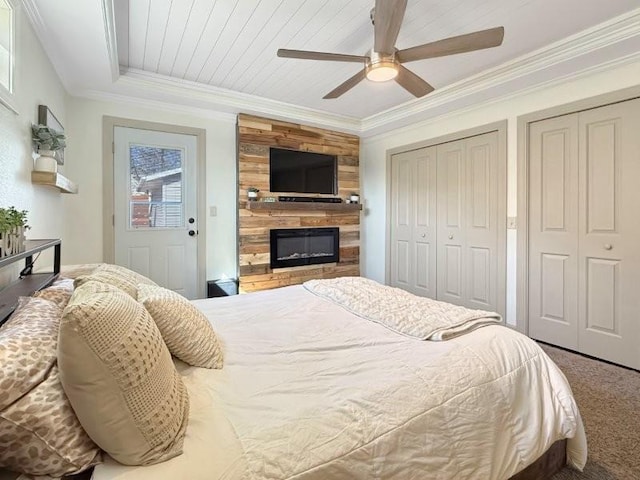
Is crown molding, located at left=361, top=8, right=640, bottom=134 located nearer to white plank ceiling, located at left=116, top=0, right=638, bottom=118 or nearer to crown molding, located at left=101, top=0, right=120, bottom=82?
white plank ceiling, located at left=116, top=0, right=638, bottom=118

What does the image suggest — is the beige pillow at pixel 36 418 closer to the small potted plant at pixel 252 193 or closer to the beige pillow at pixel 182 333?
the beige pillow at pixel 182 333

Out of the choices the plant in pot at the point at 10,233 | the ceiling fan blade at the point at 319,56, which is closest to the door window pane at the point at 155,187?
the ceiling fan blade at the point at 319,56

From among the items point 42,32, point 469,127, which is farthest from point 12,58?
point 469,127

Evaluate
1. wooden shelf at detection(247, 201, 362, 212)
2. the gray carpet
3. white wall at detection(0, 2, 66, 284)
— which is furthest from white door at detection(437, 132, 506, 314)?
white wall at detection(0, 2, 66, 284)

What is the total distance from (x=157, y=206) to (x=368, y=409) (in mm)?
3349

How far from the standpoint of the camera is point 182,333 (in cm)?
120

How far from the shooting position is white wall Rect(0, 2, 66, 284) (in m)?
1.74

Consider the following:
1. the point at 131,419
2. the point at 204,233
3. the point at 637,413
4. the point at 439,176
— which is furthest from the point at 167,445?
the point at 439,176

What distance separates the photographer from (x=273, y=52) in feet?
9.11

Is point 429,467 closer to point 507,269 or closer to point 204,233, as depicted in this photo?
point 507,269

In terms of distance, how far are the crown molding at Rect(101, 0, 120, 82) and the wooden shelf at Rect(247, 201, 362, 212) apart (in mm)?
1772

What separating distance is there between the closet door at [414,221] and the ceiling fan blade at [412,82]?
1.67 metres

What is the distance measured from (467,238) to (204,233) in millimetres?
2979

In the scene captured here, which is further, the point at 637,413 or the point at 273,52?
the point at 273,52
